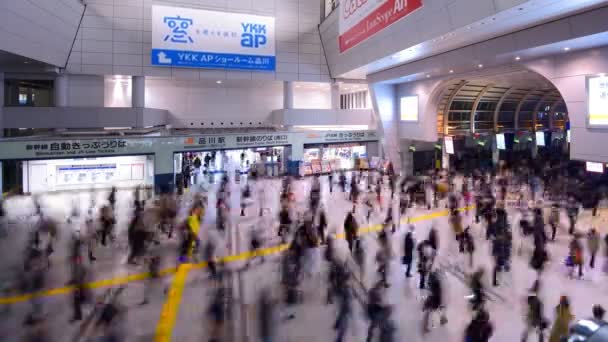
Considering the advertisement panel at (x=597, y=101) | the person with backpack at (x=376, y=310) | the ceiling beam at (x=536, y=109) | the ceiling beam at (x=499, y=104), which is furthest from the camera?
the ceiling beam at (x=536, y=109)

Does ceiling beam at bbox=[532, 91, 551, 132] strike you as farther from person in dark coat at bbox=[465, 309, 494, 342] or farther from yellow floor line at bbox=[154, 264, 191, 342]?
yellow floor line at bbox=[154, 264, 191, 342]

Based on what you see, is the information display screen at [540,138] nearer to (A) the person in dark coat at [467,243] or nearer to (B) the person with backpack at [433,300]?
(A) the person in dark coat at [467,243]

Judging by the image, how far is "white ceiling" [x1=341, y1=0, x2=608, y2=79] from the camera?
10031 mm

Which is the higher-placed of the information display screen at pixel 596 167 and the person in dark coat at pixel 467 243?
the information display screen at pixel 596 167

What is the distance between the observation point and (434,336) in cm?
620

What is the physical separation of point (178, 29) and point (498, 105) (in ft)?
75.2

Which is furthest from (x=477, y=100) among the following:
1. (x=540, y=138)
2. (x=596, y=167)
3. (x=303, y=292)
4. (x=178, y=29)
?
(x=303, y=292)

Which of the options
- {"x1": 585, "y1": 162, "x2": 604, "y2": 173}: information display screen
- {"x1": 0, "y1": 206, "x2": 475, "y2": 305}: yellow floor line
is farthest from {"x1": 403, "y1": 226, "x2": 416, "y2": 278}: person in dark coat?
→ {"x1": 585, "y1": 162, "x2": 604, "y2": 173}: information display screen

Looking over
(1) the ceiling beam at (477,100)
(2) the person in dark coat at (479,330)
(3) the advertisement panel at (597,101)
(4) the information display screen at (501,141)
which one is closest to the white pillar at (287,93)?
(1) the ceiling beam at (477,100)

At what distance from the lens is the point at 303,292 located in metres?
7.83

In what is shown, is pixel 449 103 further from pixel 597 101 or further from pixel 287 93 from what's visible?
pixel 597 101

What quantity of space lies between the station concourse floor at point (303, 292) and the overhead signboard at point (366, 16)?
8398 millimetres

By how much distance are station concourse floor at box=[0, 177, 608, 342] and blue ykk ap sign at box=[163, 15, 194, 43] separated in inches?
552

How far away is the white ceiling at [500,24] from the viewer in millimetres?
10031
